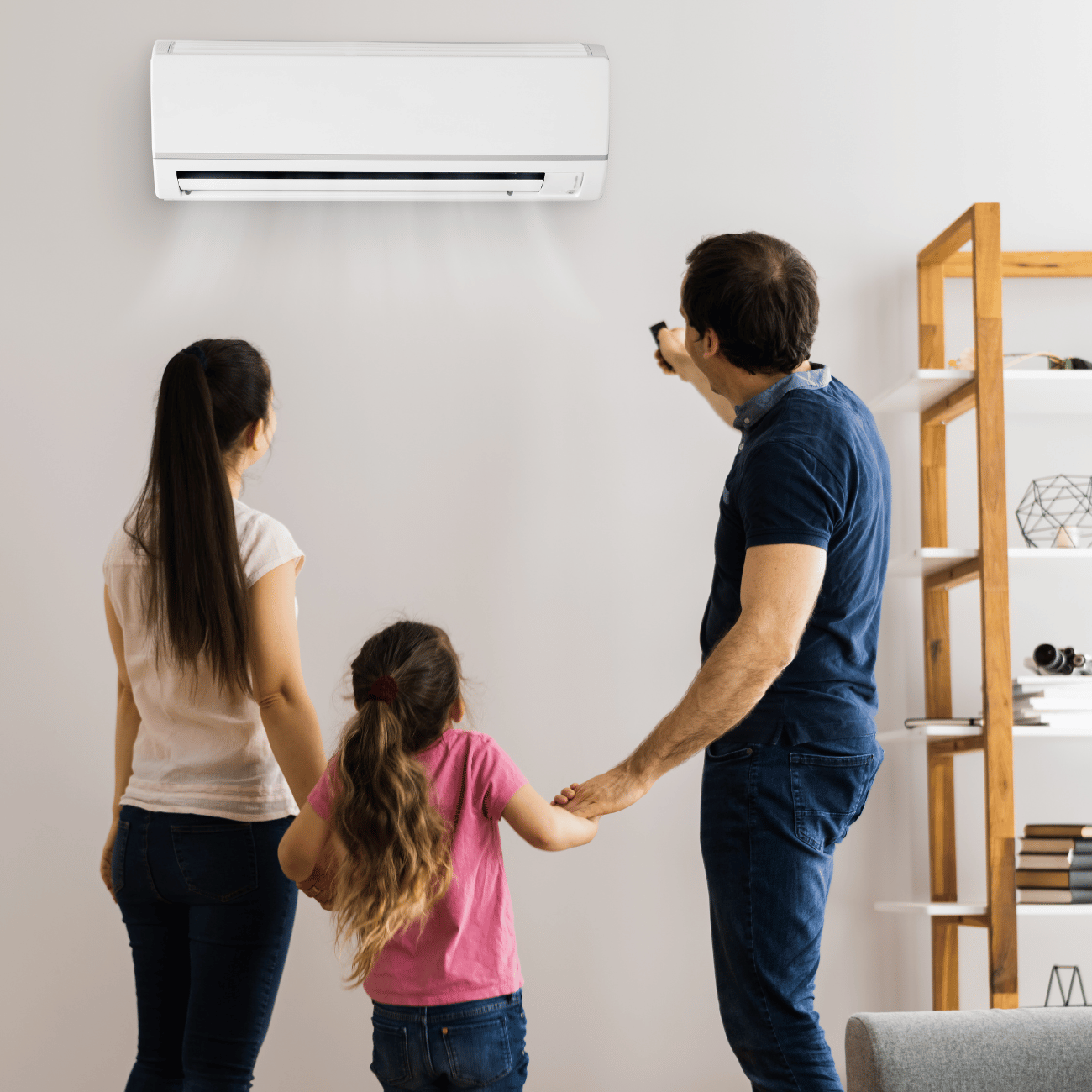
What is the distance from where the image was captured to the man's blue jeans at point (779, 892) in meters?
1.38

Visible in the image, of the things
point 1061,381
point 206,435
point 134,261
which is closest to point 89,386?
point 134,261

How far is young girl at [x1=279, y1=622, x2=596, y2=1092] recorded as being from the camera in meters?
1.45

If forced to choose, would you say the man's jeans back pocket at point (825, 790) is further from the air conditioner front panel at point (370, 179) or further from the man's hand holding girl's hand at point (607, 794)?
the air conditioner front panel at point (370, 179)

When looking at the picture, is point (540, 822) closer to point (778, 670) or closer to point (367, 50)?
point (778, 670)

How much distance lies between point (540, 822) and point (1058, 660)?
126 cm

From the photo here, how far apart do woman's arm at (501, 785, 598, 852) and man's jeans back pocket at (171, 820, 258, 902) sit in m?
0.35

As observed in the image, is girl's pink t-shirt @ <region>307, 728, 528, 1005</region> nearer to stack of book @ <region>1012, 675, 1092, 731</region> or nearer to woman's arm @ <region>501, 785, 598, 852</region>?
woman's arm @ <region>501, 785, 598, 852</region>

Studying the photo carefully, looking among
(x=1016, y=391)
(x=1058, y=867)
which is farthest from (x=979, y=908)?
(x=1016, y=391)

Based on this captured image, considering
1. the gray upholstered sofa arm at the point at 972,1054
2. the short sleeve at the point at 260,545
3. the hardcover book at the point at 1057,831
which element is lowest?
the gray upholstered sofa arm at the point at 972,1054

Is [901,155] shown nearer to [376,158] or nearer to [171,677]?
[376,158]

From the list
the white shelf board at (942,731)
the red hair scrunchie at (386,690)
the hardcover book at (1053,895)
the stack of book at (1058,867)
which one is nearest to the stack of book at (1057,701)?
the white shelf board at (942,731)

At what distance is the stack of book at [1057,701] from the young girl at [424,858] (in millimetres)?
1072

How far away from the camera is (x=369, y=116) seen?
7.50 feet

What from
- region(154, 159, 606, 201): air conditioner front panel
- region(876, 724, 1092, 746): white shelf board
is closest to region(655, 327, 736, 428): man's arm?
region(154, 159, 606, 201): air conditioner front panel
